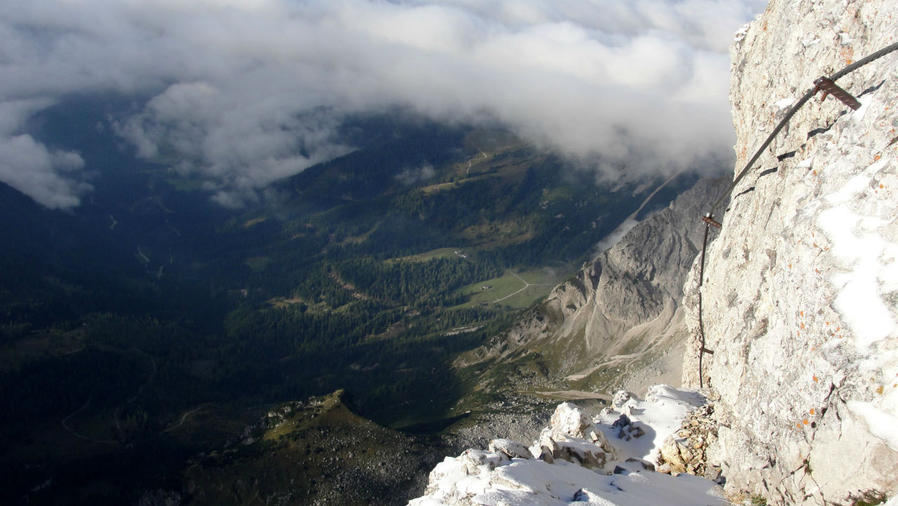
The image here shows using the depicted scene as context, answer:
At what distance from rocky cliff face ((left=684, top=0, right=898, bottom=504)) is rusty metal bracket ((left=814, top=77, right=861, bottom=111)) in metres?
0.67

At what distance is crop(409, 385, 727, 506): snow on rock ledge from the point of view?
36.0 m

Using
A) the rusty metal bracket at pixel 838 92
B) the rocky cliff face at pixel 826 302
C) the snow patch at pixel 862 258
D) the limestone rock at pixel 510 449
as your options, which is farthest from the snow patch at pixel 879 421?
the limestone rock at pixel 510 449

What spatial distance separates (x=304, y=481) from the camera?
12138cm

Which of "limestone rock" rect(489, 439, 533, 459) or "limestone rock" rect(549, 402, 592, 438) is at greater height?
"limestone rock" rect(489, 439, 533, 459)

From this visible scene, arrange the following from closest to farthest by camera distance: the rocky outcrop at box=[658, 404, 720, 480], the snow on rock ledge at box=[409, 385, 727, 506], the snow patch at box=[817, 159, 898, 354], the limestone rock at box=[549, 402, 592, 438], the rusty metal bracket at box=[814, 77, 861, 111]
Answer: the snow patch at box=[817, 159, 898, 354] → the rusty metal bracket at box=[814, 77, 861, 111] → the snow on rock ledge at box=[409, 385, 727, 506] → the rocky outcrop at box=[658, 404, 720, 480] → the limestone rock at box=[549, 402, 592, 438]

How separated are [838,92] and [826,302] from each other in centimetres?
1249

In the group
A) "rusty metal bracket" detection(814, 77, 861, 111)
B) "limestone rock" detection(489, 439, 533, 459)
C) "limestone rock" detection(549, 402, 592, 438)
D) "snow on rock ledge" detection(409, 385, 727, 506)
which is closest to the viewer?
"rusty metal bracket" detection(814, 77, 861, 111)

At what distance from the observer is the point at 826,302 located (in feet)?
86.7

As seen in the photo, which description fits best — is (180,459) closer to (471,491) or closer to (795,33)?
(471,491)

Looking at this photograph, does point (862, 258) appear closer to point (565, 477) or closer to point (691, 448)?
point (565, 477)

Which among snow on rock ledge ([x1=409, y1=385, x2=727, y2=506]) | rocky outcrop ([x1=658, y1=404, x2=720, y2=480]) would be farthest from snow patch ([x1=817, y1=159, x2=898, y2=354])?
rocky outcrop ([x1=658, y1=404, x2=720, y2=480])

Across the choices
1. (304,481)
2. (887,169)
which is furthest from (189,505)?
(887,169)

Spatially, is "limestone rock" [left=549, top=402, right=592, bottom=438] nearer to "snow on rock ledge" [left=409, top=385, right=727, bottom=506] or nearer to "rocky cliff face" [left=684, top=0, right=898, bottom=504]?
"snow on rock ledge" [left=409, top=385, right=727, bottom=506]

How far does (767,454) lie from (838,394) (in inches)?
265
